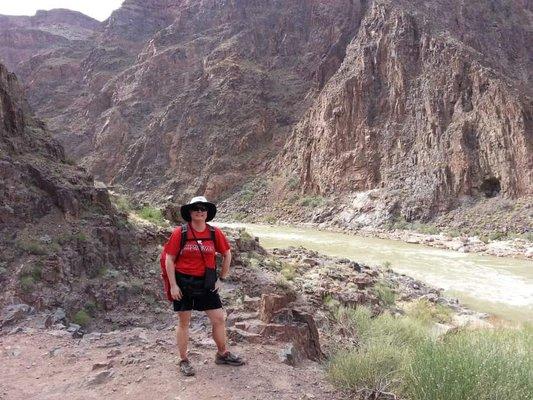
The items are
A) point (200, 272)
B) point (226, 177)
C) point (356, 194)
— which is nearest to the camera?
point (200, 272)

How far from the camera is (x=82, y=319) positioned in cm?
647

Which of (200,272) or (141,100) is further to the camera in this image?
(141,100)

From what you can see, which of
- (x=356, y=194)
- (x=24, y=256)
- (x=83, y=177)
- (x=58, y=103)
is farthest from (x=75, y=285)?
(x=58, y=103)

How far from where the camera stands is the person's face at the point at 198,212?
4.31 metres

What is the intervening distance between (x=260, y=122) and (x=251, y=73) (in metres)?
8.01

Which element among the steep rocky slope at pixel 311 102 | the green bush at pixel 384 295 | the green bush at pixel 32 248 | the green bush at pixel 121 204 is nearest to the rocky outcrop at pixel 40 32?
the steep rocky slope at pixel 311 102

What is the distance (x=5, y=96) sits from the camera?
9.08m

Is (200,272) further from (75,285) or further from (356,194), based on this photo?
(356,194)

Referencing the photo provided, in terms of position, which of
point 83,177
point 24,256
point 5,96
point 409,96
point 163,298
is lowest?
point 163,298

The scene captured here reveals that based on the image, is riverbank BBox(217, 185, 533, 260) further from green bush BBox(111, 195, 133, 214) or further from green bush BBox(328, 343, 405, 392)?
green bush BBox(328, 343, 405, 392)

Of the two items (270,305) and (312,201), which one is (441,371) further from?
(312,201)

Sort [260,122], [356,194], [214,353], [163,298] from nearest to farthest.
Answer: [214,353] → [163,298] → [356,194] → [260,122]

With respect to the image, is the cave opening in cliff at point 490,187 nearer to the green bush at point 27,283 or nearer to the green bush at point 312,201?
the green bush at point 312,201

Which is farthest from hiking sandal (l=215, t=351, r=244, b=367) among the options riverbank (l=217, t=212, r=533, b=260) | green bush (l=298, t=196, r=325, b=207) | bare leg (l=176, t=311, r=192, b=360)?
green bush (l=298, t=196, r=325, b=207)
